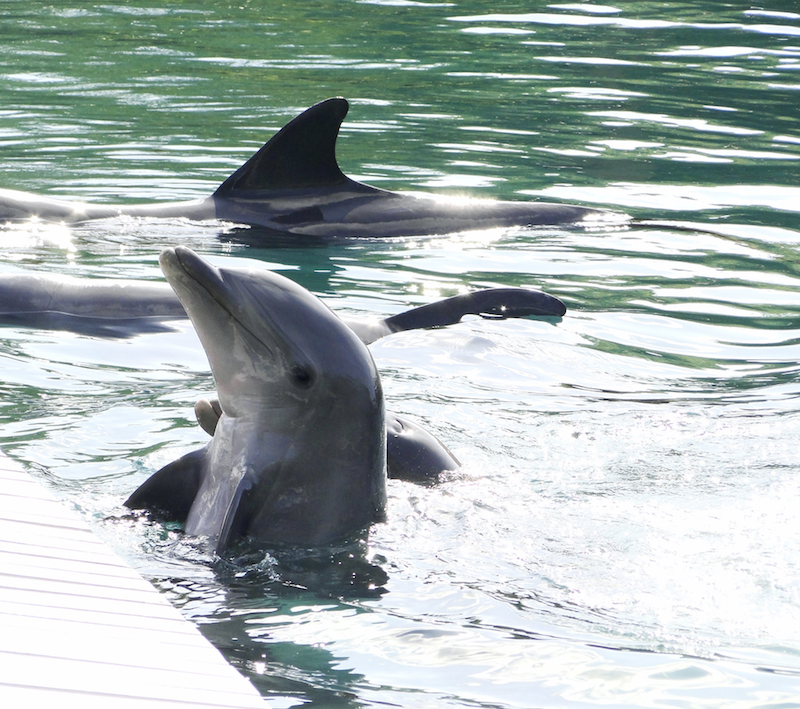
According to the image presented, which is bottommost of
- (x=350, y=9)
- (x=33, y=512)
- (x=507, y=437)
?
(x=507, y=437)

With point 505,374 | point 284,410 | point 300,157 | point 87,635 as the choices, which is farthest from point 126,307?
point 87,635

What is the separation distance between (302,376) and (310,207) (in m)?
5.73

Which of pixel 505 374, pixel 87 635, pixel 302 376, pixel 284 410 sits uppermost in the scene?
pixel 302 376

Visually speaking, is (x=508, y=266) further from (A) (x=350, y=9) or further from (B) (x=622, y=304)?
(A) (x=350, y=9)

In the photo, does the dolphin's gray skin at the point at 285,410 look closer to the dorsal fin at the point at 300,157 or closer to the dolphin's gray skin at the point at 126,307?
the dolphin's gray skin at the point at 126,307

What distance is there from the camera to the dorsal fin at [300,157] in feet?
29.5

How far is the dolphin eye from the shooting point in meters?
4.03

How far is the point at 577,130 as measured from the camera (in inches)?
531

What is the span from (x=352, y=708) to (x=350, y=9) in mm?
19505

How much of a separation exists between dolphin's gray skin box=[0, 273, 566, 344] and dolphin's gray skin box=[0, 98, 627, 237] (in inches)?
69.4

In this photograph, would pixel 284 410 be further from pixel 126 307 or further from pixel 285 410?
pixel 126 307

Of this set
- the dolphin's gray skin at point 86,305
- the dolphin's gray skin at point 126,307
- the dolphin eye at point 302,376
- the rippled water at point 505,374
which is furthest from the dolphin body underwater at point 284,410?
the dolphin's gray skin at point 86,305

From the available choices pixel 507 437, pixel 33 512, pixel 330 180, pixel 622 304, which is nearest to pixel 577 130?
pixel 330 180

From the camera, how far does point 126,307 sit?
7473 mm
